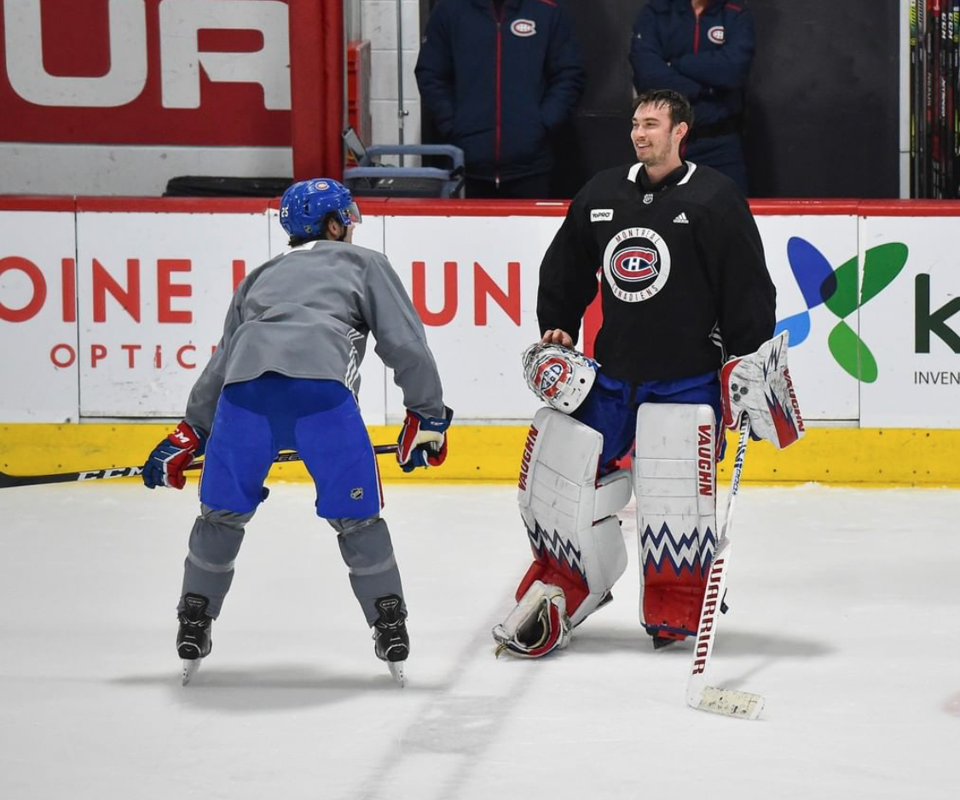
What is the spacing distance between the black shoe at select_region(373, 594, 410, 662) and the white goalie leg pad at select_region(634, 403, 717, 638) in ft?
2.23

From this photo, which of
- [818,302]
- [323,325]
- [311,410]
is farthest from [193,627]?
[818,302]

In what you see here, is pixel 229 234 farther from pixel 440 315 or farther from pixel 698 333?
pixel 698 333

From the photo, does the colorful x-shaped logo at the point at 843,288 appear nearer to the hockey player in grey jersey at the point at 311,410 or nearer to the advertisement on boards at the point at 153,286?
the advertisement on boards at the point at 153,286

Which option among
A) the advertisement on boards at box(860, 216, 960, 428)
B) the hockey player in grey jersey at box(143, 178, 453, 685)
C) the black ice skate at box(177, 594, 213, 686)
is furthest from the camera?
the advertisement on boards at box(860, 216, 960, 428)

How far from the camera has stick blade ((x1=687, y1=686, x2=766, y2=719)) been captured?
379 cm

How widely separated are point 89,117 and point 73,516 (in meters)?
3.09

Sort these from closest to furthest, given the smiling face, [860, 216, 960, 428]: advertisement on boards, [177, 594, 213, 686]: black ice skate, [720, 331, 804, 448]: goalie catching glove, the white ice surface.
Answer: the white ice surface
[177, 594, 213, 686]: black ice skate
[720, 331, 804, 448]: goalie catching glove
the smiling face
[860, 216, 960, 428]: advertisement on boards

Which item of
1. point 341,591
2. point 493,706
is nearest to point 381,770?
point 493,706

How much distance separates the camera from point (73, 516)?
5980 mm

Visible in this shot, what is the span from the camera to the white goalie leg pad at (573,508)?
430 cm

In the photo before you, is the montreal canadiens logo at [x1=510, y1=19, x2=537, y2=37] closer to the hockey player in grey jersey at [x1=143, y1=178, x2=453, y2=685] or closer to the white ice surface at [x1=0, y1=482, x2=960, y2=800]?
the white ice surface at [x1=0, y1=482, x2=960, y2=800]

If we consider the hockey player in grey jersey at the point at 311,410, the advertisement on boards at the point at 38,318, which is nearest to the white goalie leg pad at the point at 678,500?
the hockey player in grey jersey at the point at 311,410

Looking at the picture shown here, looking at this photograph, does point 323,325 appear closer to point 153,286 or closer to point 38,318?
point 153,286

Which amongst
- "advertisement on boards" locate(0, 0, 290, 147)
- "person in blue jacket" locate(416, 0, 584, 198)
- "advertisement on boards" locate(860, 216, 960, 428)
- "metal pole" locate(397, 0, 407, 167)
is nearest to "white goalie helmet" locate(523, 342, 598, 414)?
"advertisement on boards" locate(860, 216, 960, 428)
